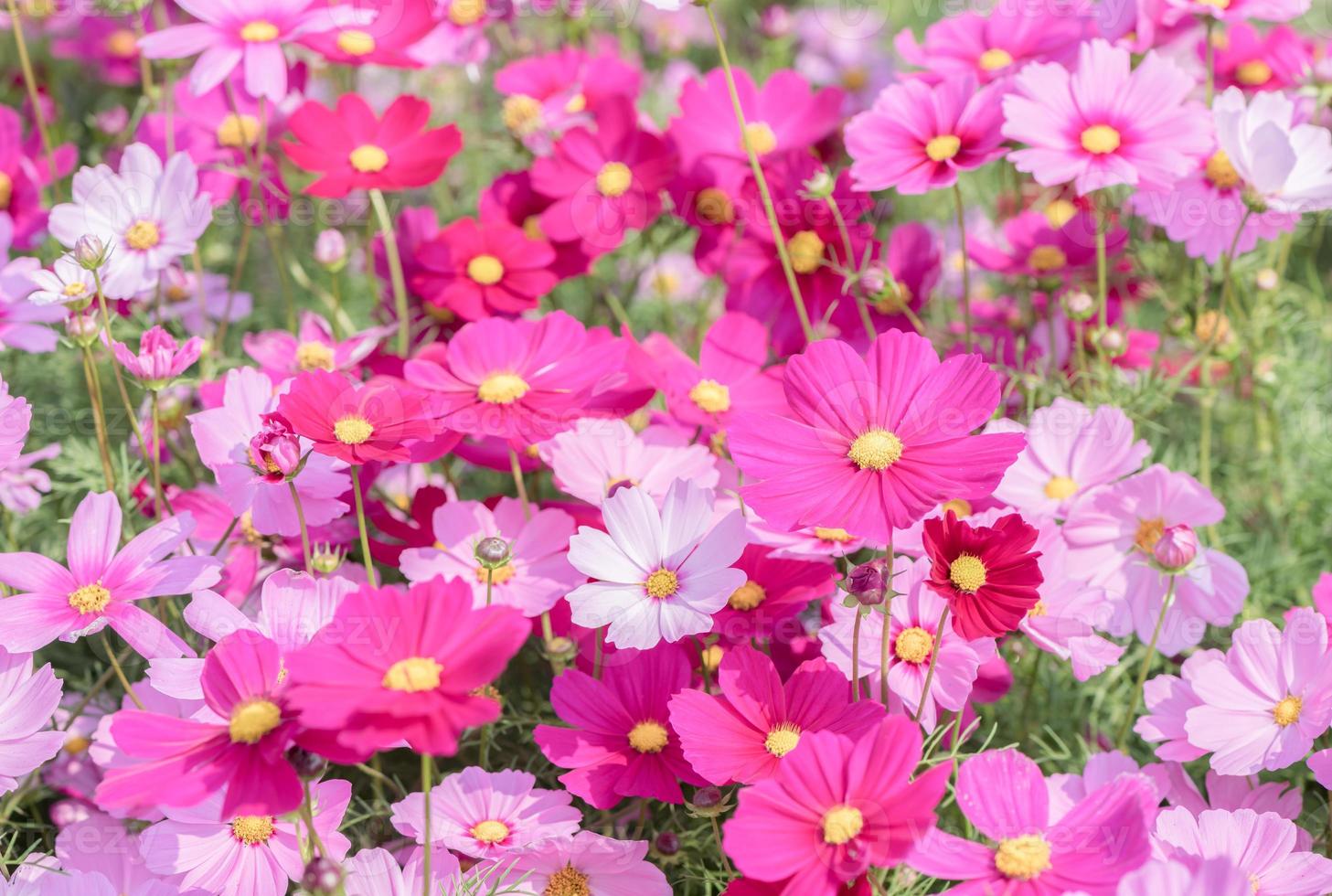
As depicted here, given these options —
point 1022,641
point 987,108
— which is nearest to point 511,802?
point 1022,641

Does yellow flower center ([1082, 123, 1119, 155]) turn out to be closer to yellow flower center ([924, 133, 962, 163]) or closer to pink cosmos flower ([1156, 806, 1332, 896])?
yellow flower center ([924, 133, 962, 163])

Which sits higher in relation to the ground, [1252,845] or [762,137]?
[762,137]

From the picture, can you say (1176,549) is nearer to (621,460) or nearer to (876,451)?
(876,451)

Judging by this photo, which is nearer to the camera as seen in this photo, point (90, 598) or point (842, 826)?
point (842, 826)

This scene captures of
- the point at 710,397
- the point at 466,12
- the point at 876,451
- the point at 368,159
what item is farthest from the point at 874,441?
the point at 466,12

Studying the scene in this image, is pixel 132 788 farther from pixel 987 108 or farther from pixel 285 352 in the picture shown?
pixel 987 108

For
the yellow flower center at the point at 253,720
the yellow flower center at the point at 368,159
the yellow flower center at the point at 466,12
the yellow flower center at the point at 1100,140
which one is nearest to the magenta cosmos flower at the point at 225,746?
the yellow flower center at the point at 253,720

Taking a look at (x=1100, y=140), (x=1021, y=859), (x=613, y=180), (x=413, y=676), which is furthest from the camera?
(x=613, y=180)

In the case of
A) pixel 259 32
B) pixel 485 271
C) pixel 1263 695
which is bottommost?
pixel 1263 695
